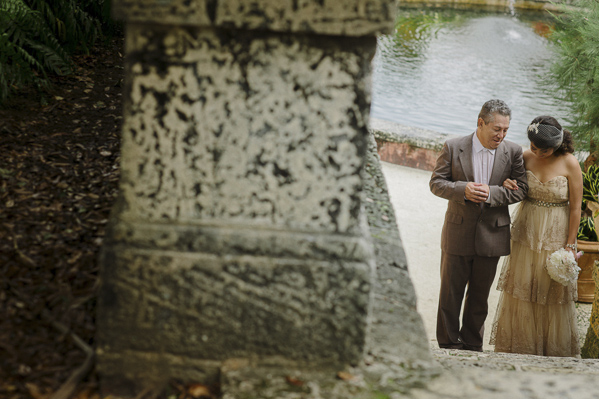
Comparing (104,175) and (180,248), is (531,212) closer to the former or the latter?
(104,175)

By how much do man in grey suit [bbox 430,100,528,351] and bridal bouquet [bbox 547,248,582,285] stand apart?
1.09ft

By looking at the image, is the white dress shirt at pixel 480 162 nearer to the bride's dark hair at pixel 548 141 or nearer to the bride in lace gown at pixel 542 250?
the bride in lace gown at pixel 542 250

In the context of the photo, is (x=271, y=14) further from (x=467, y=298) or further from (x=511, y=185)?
(x=467, y=298)

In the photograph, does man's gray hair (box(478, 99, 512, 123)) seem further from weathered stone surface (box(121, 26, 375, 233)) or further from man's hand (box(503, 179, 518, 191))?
weathered stone surface (box(121, 26, 375, 233))

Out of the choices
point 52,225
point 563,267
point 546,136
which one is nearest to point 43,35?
point 52,225

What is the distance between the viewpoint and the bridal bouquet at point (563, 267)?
3746 millimetres

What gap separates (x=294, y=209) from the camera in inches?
53.7

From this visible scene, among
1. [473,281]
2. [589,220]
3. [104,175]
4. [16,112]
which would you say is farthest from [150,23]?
[589,220]

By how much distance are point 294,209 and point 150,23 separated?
54cm

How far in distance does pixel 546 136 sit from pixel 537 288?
113 centimetres

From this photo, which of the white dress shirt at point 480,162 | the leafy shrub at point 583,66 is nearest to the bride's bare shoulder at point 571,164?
the white dress shirt at point 480,162

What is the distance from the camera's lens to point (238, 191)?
1356 millimetres

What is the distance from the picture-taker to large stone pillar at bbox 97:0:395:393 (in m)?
1.26

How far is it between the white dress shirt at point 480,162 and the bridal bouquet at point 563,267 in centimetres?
71
